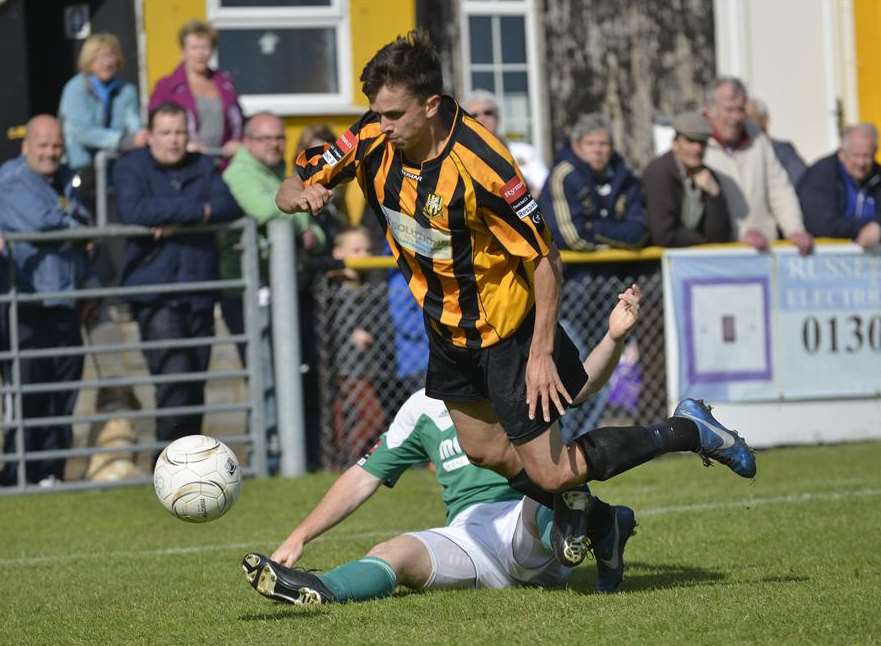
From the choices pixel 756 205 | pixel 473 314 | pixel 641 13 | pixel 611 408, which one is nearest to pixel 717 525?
pixel 473 314

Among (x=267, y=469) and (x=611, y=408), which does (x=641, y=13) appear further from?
(x=267, y=469)

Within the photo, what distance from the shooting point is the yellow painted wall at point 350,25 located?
14195mm

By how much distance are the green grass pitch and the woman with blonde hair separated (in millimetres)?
2686

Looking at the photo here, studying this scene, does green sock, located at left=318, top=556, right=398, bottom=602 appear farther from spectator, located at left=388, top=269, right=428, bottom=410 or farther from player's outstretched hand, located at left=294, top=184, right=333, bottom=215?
spectator, located at left=388, top=269, right=428, bottom=410

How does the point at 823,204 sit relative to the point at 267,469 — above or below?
above

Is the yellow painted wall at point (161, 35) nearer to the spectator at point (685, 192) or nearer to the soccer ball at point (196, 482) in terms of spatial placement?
the spectator at point (685, 192)

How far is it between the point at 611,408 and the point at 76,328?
411 cm

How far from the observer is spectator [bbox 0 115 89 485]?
36.0 ft

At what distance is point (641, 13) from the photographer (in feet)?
55.6

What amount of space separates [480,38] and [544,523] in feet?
34.2

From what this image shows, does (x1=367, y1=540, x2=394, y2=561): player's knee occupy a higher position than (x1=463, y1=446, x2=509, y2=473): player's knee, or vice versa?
(x1=463, y1=446, x2=509, y2=473): player's knee

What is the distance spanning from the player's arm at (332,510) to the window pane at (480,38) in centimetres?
992

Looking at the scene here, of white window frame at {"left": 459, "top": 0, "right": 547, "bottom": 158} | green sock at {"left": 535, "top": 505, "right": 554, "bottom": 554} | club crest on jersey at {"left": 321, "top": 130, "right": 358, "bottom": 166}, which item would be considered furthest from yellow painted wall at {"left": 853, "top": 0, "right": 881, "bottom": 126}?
club crest on jersey at {"left": 321, "top": 130, "right": 358, "bottom": 166}

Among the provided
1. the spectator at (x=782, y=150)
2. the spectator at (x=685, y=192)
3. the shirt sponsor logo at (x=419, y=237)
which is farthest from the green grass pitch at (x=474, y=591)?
the spectator at (x=782, y=150)
